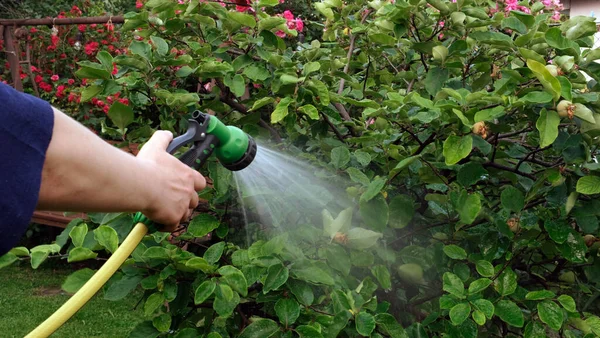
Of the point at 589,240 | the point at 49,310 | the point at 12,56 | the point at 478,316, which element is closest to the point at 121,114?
the point at 478,316

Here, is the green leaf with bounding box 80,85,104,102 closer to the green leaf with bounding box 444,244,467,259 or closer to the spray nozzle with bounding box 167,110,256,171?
the spray nozzle with bounding box 167,110,256,171

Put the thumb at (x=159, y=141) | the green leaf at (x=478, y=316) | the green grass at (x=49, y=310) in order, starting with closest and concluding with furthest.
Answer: the thumb at (x=159, y=141) → the green leaf at (x=478, y=316) → the green grass at (x=49, y=310)

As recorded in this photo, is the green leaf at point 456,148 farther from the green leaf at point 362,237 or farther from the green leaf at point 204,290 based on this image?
the green leaf at point 204,290

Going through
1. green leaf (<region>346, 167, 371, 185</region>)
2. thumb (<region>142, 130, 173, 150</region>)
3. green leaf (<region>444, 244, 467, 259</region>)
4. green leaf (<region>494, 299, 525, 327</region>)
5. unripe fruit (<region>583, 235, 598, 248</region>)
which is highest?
thumb (<region>142, 130, 173, 150</region>)

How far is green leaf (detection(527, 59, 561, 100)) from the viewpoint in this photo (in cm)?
156

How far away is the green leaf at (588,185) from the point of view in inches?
66.1

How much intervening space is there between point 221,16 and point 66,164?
1.10m

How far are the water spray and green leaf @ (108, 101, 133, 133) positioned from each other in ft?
1.44

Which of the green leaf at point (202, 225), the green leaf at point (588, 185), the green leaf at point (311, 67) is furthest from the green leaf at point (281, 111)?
the green leaf at point (588, 185)

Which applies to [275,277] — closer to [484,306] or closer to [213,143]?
[213,143]

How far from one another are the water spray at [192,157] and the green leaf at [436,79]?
23.9 inches

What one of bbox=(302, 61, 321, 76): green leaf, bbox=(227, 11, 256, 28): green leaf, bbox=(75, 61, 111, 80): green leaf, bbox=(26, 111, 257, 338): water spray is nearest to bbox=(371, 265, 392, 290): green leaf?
bbox=(26, 111, 257, 338): water spray

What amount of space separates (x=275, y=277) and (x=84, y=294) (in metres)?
0.52

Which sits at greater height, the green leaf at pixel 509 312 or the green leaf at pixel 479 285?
the green leaf at pixel 479 285
